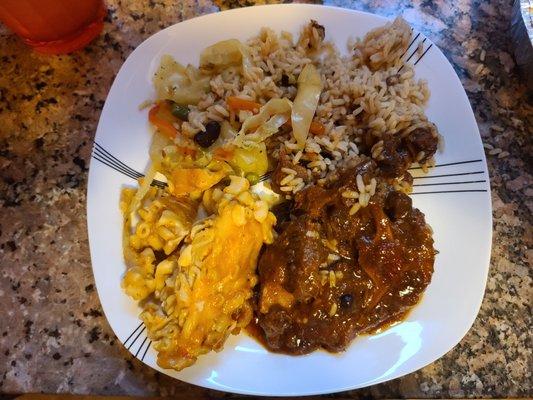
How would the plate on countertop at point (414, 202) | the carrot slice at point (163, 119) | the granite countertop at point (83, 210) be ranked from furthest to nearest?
the carrot slice at point (163, 119)
the granite countertop at point (83, 210)
the plate on countertop at point (414, 202)

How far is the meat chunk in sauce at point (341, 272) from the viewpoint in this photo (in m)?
1.65

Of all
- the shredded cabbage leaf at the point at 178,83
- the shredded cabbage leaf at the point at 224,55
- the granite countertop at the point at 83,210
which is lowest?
the granite countertop at the point at 83,210

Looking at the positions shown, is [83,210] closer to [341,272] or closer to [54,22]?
[54,22]

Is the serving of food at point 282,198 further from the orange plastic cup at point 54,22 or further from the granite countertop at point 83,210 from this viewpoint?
the orange plastic cup at point 54,22

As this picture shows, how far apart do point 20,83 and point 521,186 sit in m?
2.23

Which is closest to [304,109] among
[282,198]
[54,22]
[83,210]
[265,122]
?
[265,122]

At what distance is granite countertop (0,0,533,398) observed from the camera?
5.84ft

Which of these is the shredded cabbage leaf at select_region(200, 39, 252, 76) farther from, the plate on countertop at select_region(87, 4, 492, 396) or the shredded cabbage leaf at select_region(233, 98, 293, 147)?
the shredded cabbage leaf at select_region(233, 98, 293, 147)

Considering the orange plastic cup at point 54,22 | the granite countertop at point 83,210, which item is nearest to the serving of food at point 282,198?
the granite countertop at point 83,210

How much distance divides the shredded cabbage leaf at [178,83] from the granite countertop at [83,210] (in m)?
Answer: 0.39

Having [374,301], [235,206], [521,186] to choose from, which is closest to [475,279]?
[374,301]

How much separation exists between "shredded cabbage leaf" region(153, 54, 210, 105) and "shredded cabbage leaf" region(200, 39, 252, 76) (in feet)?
0.19

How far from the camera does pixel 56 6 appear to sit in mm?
1970

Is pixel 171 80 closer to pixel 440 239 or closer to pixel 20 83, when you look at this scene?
pixel 20 83
